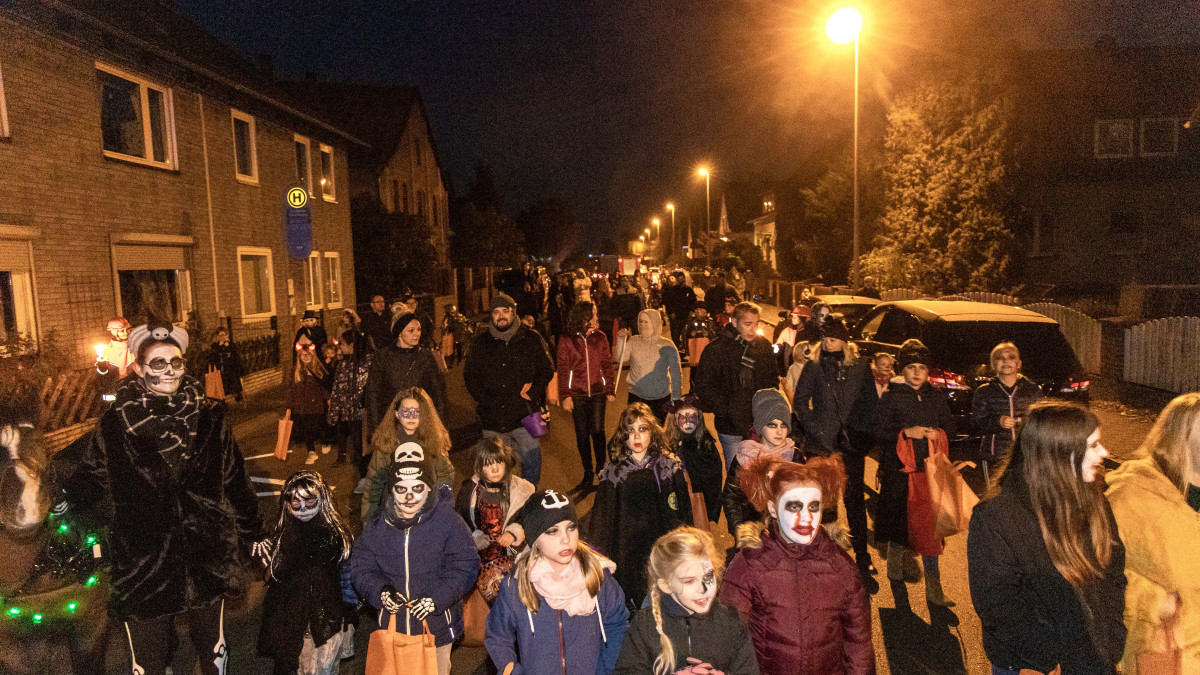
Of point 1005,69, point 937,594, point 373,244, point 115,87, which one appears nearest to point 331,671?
point 937,594

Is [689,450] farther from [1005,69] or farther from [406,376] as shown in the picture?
[1005,69]

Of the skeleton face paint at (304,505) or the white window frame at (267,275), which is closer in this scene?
the skeleton face paint at (304,505)

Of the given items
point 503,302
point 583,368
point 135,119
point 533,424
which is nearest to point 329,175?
point 135,119

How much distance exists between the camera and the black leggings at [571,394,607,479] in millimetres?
7879

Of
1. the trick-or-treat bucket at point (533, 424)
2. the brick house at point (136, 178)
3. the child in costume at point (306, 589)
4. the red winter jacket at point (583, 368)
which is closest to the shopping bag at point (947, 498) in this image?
the trick-or-treat bucket at point (533, 424)

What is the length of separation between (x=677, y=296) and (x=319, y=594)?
1222 cm

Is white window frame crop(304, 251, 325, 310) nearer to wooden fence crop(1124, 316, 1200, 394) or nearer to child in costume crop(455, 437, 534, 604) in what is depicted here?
child in costume crop(455, 437, 534, 604)

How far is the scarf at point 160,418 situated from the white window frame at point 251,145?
51.5ft

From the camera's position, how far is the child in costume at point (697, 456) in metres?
5.45

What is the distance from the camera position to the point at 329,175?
23.7 m

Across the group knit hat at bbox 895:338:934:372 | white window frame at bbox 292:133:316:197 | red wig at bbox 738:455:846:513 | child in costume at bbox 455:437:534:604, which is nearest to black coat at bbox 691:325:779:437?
knit hat at bbox 895:338:934:372

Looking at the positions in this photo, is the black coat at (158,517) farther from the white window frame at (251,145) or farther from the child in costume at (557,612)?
the white window frame at (251,145)

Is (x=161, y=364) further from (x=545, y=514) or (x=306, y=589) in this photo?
(x=545, y=514)

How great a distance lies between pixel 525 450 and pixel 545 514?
3339mm
